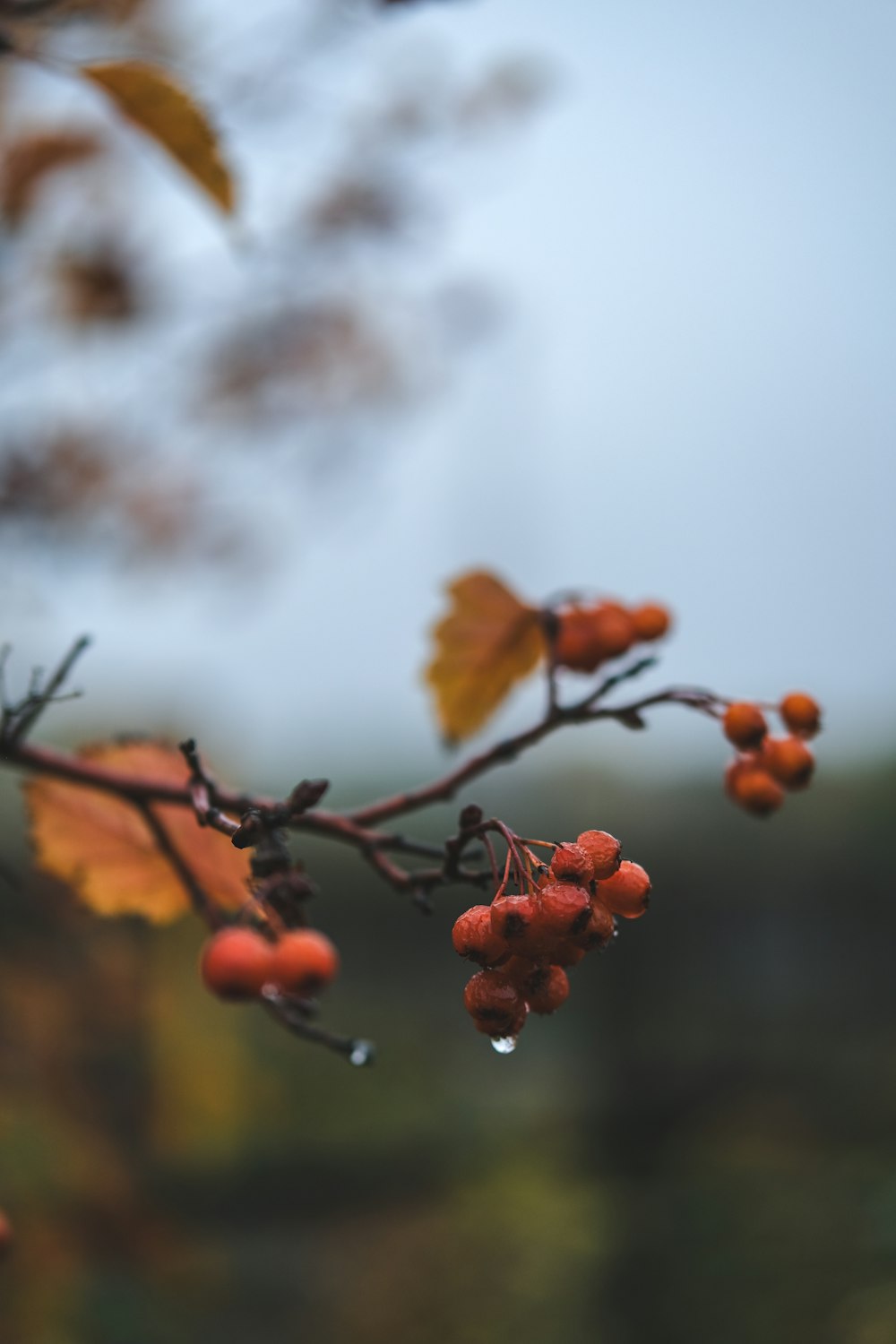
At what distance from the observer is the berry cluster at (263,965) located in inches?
17.7

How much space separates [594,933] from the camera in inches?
21.7

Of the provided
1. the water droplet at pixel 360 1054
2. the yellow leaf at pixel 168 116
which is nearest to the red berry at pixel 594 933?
the water droplet at pixel 360 1054

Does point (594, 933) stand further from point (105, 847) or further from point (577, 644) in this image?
point (105, 847)

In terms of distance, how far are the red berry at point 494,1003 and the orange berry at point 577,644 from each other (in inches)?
15.3

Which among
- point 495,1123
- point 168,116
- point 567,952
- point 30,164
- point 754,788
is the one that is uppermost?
point 30,164

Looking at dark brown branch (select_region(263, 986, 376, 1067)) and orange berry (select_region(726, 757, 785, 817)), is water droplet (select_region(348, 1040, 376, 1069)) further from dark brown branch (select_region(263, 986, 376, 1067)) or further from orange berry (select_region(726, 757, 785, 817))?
orange berry (select_region(726, 757, 785, 817))

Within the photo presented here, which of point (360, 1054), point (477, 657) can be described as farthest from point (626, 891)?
point (477, 657)

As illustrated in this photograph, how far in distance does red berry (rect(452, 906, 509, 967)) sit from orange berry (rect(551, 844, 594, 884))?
0.04m

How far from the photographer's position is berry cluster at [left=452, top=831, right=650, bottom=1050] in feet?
1.76

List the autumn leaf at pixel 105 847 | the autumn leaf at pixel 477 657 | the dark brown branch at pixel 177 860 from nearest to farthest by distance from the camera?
the dark brown branch at pixel 177 860 → the autumn leaf at pixel 105 847 → the autumn leaf at pixel 477 657

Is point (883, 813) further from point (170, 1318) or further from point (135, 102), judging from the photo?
point (135, 102)

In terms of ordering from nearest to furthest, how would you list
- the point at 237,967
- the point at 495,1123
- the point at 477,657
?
the point at 237,967, the point at 477,657, the point at 495,1123

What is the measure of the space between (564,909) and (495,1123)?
26.6 ft

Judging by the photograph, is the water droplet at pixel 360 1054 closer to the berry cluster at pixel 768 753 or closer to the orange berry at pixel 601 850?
the orange berry at pixel 601 850
